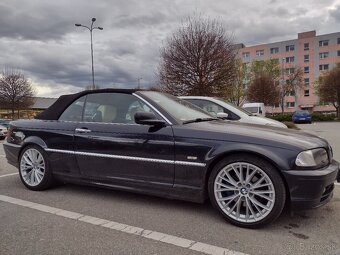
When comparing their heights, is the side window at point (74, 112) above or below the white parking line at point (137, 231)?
above

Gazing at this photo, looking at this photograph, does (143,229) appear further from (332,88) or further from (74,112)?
(332,88)

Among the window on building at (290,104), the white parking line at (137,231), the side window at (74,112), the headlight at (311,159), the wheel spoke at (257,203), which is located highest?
the window on building at (290,104)

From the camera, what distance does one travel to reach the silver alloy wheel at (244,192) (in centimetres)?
364

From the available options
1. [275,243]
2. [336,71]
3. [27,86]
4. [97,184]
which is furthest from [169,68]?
[27,86]

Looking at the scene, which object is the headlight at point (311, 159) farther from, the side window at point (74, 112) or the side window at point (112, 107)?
the side window at point (74, 112)

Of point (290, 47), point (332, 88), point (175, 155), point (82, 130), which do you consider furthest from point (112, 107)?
point (290, 47)

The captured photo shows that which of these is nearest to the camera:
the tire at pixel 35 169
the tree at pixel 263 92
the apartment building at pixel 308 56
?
the tire at pixel 35 169

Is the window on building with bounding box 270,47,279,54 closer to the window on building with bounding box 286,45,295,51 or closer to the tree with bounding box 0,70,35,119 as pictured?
the window on building with bounding box 286,45,295,51

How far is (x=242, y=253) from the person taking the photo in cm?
308

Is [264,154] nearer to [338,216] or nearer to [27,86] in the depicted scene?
[338,216]

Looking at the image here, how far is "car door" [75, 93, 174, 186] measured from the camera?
4133 mm

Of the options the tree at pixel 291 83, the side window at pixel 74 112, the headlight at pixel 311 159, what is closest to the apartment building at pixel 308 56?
the tree at pixel 291 83

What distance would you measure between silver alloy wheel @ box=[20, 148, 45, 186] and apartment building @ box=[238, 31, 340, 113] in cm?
7212

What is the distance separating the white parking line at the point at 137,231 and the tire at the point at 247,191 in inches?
25.5
